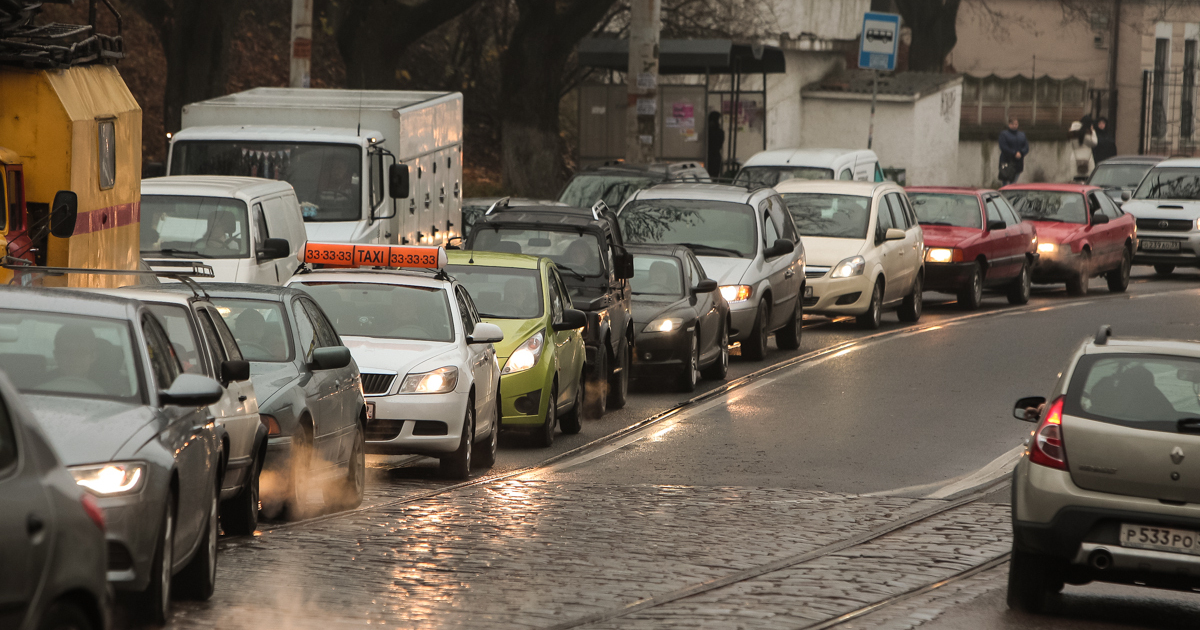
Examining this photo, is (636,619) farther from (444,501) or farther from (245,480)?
(444,501)

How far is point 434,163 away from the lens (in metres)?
23.2

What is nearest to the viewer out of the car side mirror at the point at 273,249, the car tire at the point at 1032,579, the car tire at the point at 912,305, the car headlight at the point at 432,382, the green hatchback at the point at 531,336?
the car tire at the point at 1032,579

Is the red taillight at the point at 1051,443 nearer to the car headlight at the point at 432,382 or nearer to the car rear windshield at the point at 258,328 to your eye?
the car rear windshield at the point at 258,328

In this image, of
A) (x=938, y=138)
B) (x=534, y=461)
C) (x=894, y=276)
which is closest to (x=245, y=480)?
(x=534, y=461)

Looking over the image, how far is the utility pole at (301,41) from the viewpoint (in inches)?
963

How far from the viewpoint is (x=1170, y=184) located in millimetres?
33719

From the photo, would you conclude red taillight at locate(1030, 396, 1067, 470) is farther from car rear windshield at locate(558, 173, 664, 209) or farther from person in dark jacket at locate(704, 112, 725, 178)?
person in dark jacket at locate(704, 112, 725, 178)

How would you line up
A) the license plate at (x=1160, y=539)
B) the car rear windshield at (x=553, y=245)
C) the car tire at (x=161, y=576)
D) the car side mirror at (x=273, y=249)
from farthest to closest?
the car rear windshield at (x=553, y=245), the car side mirror at (x=273, y=249), the license plate at (x=1160, y=539), the car tire at (x=161, y=576)

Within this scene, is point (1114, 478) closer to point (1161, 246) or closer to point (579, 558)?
point (579, 558)

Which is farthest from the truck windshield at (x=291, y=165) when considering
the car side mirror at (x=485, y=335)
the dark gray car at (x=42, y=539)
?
the dark gray car at (x=42, y=539)

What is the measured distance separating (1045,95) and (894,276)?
3199 cm

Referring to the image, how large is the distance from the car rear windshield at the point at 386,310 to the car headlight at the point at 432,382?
53 cm

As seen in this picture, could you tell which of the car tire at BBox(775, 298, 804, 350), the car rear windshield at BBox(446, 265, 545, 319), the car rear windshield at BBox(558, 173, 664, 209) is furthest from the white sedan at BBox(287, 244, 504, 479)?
the car rear windshield at BBox(558, 173, 664, 209)

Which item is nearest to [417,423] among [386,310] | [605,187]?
[386,310]
